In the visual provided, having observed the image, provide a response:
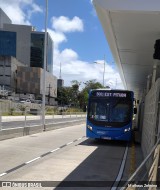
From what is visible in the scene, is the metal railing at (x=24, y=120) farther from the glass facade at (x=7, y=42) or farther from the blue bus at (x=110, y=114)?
the glass facade at (x=7, y=42)

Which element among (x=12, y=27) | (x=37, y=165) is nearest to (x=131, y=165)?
(x=37, y=165)

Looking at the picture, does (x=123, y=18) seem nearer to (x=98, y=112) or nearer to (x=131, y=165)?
(x=131, y=165)

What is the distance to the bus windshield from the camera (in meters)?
19.7

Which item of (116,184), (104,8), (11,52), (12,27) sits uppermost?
(12,27)

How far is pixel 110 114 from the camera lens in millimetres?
19859

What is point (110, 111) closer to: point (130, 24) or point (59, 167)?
point (59, 167)

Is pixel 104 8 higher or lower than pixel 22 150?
higher

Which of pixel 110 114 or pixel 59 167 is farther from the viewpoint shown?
pixel 110 114

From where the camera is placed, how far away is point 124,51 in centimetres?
1309

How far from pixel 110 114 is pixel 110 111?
0.53ft

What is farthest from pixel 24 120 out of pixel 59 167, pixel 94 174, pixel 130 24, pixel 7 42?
pixel 7 42

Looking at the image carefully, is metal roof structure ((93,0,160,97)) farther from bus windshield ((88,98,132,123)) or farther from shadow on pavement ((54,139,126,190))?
bus windshield ((88,98,132,123))

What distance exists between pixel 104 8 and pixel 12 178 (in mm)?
4729

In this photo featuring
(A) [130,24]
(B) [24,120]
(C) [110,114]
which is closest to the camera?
(A) [130,24]
